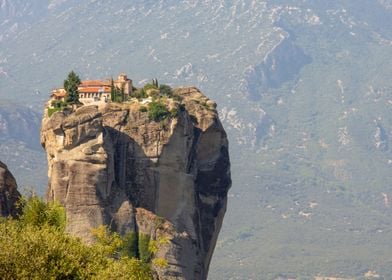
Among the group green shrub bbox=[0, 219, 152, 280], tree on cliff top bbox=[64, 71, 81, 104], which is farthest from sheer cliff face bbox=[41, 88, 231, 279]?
green shrub bbox=[0, 219, 152, 280]

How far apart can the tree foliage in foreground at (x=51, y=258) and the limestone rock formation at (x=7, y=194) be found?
1996 cm

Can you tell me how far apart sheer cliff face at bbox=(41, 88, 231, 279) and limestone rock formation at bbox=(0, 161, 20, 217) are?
14888 mm

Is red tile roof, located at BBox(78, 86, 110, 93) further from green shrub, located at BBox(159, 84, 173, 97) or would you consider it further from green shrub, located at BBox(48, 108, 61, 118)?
green shrub, located at BBox(48, 108, 61, 118)

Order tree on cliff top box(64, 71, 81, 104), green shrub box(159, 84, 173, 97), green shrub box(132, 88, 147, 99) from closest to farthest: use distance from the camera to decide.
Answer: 1. tree on cliff top box(64, 71, 81, 104)
2. green shrub box(132, 88, 147, 99)
3. green shrub box(159, 84, 173, 97)

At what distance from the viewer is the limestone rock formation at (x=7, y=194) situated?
81.7m

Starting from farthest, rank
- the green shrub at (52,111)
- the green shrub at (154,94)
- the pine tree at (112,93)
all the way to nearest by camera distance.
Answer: the pine tree at (112,93) < the green shrub at (154,94) < the green shrub at (52,111)

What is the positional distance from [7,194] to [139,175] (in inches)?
915

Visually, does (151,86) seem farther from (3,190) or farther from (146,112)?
(3,190)

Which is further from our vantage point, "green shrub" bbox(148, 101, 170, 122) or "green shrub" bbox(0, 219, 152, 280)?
"green shrub" bbox(148, 101, 170, 122)

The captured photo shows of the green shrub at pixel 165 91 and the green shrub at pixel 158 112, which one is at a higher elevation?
the green shrub at pixel 165 91

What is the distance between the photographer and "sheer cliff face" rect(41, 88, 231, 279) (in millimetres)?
100438

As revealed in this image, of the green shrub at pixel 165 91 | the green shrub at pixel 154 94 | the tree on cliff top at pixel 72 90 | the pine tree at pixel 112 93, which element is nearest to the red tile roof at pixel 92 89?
the pine tree at pixel 112 93

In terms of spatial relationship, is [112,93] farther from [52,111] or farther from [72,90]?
[52,111]

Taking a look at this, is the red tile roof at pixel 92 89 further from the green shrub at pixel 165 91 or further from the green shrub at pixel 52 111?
the green shrub at pixel 52 111
